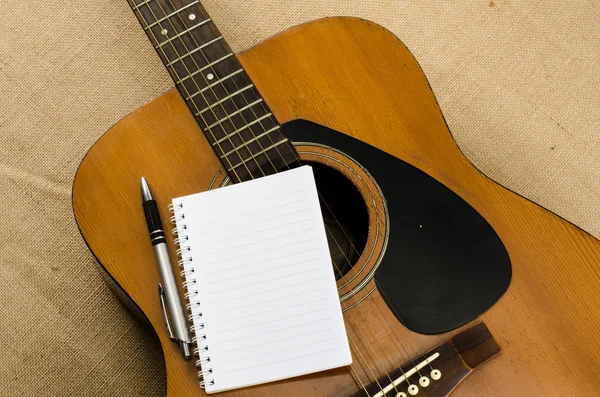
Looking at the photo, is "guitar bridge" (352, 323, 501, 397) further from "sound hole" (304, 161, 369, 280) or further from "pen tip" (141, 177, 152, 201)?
"pen tip" (141, 177, 152, 201)

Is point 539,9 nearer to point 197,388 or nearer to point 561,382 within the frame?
point 561,382

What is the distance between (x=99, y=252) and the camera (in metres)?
0.84

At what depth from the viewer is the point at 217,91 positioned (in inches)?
35.0

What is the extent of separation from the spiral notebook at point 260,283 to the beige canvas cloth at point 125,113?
35cm

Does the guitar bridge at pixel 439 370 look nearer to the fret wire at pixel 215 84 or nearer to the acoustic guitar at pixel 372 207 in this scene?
the acoustic guitar at pixel 372 207

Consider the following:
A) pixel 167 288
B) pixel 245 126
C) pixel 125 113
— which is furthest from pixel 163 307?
pixel 125 113

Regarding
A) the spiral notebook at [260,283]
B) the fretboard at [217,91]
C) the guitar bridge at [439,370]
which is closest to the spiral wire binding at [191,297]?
the spiral notebook at [260,283]

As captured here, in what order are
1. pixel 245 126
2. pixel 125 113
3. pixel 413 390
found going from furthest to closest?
pixel 125 113 < pixel 245 126 < pixel 413 390

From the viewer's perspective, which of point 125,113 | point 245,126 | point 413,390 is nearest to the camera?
point 413,390

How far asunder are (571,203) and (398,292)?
1.78 ft

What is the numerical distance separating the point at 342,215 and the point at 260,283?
0.74 ft

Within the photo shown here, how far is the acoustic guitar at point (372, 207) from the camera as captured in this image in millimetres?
792

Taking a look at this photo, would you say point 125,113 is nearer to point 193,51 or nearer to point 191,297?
point 193,51

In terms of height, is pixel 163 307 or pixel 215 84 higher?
pixel 215 84
